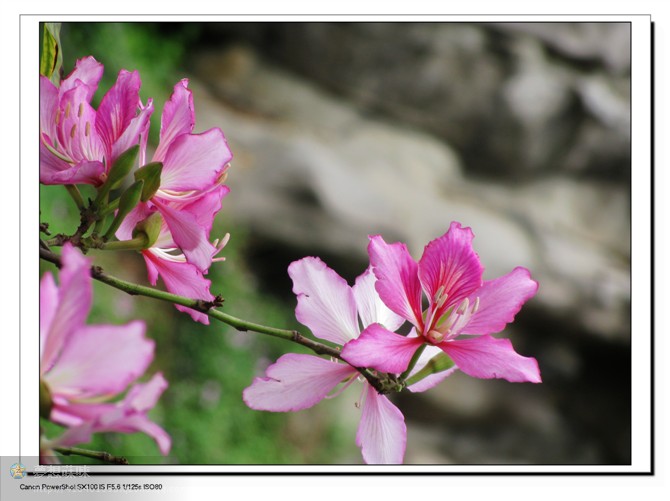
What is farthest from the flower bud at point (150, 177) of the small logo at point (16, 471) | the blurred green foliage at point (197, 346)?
the blurred green foliage at point (197, 346)

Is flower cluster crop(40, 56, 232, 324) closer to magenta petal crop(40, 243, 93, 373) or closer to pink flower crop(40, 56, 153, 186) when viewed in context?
pink flower crop(40, 56, 153, 186)

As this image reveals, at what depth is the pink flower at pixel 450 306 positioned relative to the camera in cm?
38

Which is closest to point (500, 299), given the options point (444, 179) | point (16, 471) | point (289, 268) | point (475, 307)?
point (475, 307)

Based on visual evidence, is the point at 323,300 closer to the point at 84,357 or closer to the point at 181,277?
the point at 181,277

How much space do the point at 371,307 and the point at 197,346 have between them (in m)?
1.99

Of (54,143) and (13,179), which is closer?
(54,143)

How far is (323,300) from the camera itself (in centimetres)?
42

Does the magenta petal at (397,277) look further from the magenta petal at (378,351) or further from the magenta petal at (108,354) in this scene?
the magenta petal at (108,354)

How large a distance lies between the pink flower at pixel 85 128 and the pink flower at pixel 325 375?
0.37 ft

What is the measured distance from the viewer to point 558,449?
8.97ft

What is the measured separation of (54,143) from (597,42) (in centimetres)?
294

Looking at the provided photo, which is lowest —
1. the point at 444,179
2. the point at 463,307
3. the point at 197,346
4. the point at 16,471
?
the point at 16,471

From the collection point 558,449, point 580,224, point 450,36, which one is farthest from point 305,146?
point 558,449

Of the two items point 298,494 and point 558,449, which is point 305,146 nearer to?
point 558,449
